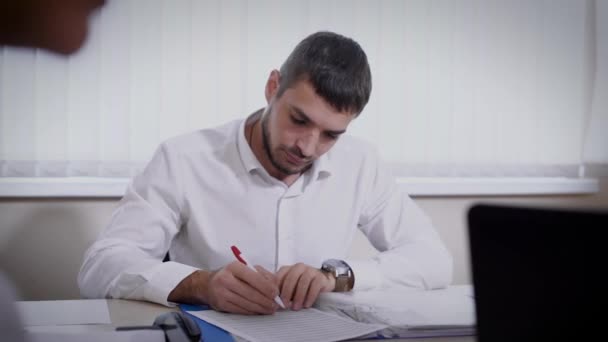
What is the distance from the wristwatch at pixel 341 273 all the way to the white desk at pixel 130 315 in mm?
370

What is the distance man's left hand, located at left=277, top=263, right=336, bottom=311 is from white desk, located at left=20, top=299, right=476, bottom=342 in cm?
22

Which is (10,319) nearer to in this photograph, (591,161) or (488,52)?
(488,52)

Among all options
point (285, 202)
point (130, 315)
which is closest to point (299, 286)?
point (130, 315)

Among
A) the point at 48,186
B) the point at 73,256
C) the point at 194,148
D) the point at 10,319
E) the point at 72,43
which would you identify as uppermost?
the point at 72,43

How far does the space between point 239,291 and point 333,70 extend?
2.16 ft

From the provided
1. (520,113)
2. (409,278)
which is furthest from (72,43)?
(520,113)

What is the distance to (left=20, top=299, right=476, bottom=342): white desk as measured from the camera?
1.10 metres

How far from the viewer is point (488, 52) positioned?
9.07 ft

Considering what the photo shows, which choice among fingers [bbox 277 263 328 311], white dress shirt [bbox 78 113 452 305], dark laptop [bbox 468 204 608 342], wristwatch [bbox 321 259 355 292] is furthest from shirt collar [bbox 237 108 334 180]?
dark laptop [bbox 468 204 608 342]

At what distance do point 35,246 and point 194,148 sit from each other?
756mm

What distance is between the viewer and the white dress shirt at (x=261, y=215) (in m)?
1.65

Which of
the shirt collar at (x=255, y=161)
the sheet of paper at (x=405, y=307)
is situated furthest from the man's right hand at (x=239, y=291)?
the shirt collar at (x=255, y=161)

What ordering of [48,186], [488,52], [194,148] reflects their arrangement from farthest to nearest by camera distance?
[488,52] → [48,186] → [194,148]

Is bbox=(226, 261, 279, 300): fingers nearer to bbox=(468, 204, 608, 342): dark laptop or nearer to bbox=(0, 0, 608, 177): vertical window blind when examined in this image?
bbox=(468, 204, 608, 342): dark laptop
